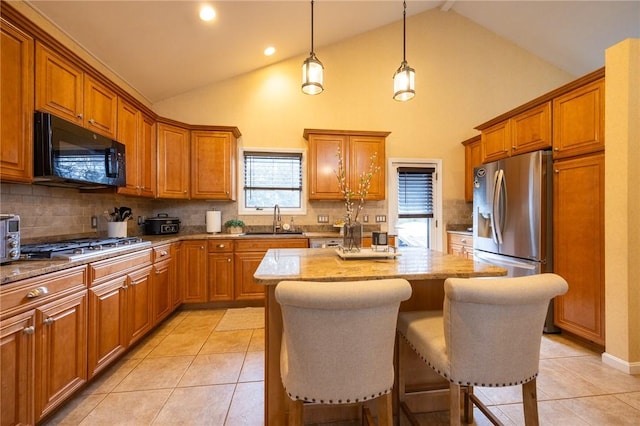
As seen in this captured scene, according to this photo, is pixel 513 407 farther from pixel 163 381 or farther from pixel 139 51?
pixel 139 51

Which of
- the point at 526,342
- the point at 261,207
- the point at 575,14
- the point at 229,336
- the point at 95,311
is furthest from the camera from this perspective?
the point at 261,207

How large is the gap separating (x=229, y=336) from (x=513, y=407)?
2.34 metres

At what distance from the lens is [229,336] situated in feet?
Result: 8.95

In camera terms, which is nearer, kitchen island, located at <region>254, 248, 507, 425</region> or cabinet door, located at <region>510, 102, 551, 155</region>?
kitchen island, located at <region>254, 248, 507, 425</region>

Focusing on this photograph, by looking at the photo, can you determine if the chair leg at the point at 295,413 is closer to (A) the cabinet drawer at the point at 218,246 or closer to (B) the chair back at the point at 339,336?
(B) the chair back at the point at 339,336

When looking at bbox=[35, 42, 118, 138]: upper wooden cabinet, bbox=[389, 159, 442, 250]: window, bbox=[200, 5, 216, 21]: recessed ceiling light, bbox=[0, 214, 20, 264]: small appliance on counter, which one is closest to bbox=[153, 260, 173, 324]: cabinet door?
bbox=[0, 214, 20, 264]: small appliance on counter

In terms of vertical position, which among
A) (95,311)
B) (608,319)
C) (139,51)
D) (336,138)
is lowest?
(608,319)

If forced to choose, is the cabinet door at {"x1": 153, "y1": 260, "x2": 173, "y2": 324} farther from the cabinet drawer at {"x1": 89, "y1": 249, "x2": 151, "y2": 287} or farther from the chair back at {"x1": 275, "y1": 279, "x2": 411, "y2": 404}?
the chair back at {"x1": 275, "y1": 279, "x2": 411, "y2": 404}

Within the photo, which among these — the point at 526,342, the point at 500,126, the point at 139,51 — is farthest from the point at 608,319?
the point at 139,51

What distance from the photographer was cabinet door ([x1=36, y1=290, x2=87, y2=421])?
1443mm

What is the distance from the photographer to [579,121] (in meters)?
2.42

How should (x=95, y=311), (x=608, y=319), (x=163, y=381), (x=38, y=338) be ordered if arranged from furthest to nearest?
1. (x=608, y=319)
2. (x=163, y=381)
3. (x=95, y=311)
4. (x=38, y=338)

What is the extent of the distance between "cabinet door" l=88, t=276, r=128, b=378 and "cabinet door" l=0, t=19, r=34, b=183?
870mm

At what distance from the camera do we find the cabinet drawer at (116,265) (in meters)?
1.84
